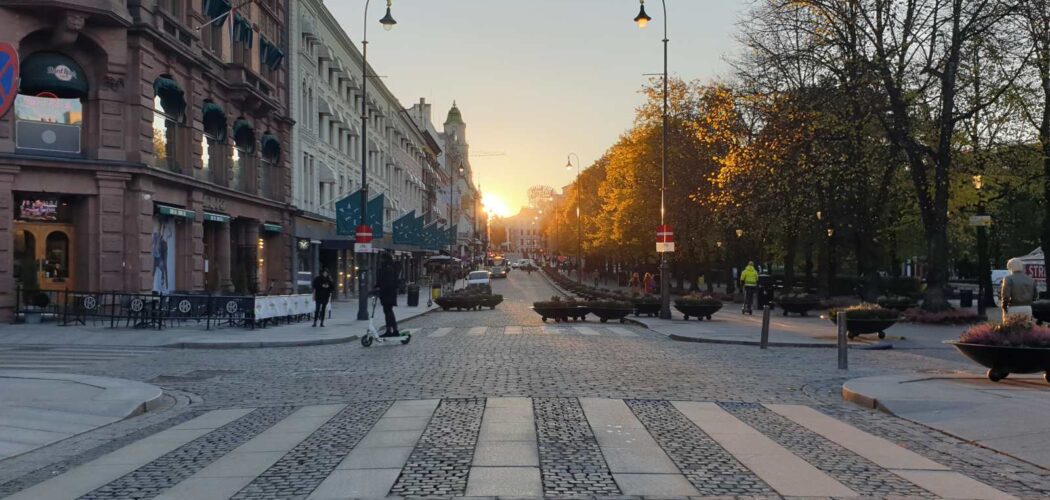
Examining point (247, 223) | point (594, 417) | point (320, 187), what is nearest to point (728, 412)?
point (594, 417)

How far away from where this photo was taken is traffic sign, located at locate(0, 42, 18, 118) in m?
7.91

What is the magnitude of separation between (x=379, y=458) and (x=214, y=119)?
29104 mm

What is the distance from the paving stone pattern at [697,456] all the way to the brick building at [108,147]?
1960 centimetres

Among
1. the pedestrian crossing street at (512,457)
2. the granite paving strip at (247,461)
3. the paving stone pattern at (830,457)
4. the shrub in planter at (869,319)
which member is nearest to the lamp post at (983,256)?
the shrub in planter at (869,319)

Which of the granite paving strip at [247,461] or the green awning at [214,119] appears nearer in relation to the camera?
the granite paving strip at [247,461]

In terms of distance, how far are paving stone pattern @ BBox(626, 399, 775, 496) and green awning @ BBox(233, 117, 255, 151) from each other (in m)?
29.5

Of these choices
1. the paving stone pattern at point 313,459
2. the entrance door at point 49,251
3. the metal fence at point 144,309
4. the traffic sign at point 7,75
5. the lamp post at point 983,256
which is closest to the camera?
the paving stone pattern at point 313,459

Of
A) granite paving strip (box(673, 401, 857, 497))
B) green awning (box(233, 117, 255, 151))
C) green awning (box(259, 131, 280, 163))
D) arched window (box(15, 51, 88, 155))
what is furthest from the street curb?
green awning (box(259, 131, 280, 163))

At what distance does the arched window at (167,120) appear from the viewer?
28266mm

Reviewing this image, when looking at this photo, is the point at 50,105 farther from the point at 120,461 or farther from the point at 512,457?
the point at 512,457

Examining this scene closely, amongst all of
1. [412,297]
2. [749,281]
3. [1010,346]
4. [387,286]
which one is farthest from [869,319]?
[412,297]

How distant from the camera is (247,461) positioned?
754 centimetres

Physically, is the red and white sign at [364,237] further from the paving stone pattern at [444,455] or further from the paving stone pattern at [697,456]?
the paving stone pattern at [697,456]

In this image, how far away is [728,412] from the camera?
33.4ft
